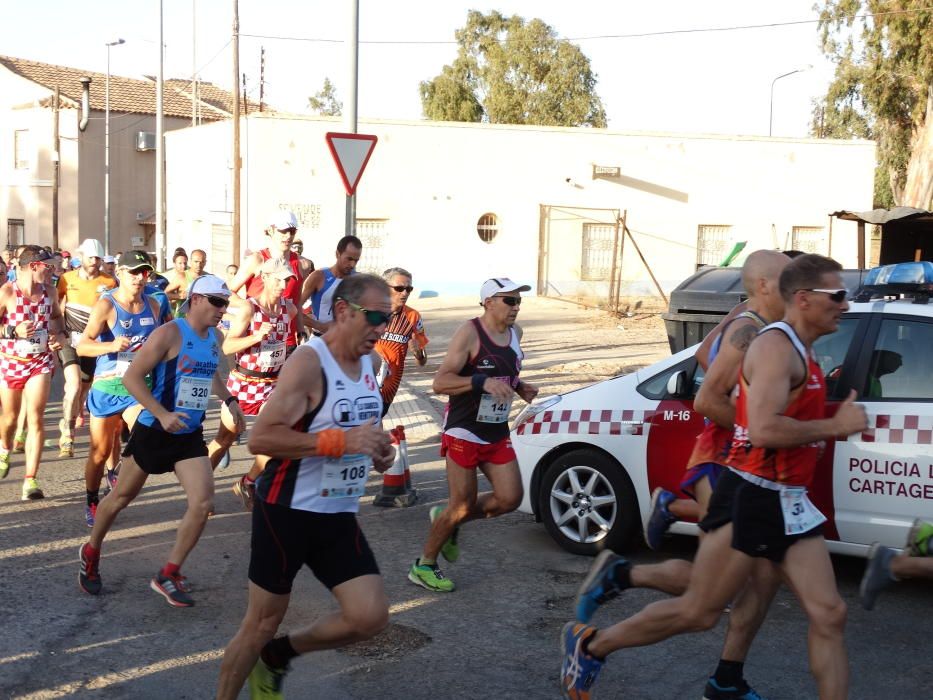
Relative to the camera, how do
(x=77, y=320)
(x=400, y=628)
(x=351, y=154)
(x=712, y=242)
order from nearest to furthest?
1. (x=400, y=628)
2. (x=351, y=154)
3. (x=77, y=320)
4. (x=712, y=242)

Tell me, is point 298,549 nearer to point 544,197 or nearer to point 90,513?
point 90,513

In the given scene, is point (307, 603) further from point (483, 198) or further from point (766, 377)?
point (483, 198)

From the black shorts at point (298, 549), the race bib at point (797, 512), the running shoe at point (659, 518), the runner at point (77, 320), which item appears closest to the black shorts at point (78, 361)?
the runner at point (77, 320)

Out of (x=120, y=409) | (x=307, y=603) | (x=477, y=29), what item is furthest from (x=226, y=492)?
(x=477, y=29)

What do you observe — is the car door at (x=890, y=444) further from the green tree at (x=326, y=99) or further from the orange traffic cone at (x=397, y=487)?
the green tree at (x=326, y=99)

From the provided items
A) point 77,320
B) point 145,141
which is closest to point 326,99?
point 145,141

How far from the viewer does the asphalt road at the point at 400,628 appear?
4898mm

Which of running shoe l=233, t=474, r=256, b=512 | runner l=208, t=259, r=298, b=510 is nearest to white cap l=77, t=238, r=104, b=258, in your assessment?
runner l=208, t=259, r=298, b=510

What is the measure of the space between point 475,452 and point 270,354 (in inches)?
95.4

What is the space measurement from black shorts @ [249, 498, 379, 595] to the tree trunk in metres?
28.6

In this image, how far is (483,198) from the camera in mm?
29609

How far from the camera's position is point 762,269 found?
5.08m

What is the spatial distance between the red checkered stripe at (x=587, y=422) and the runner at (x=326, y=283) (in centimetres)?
231

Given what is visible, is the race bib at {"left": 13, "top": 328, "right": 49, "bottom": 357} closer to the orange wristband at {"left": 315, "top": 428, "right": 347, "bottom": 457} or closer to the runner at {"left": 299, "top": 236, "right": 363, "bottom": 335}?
the runner at {"left": 299, "top": 236, "right": 363, "bottom": 335}
